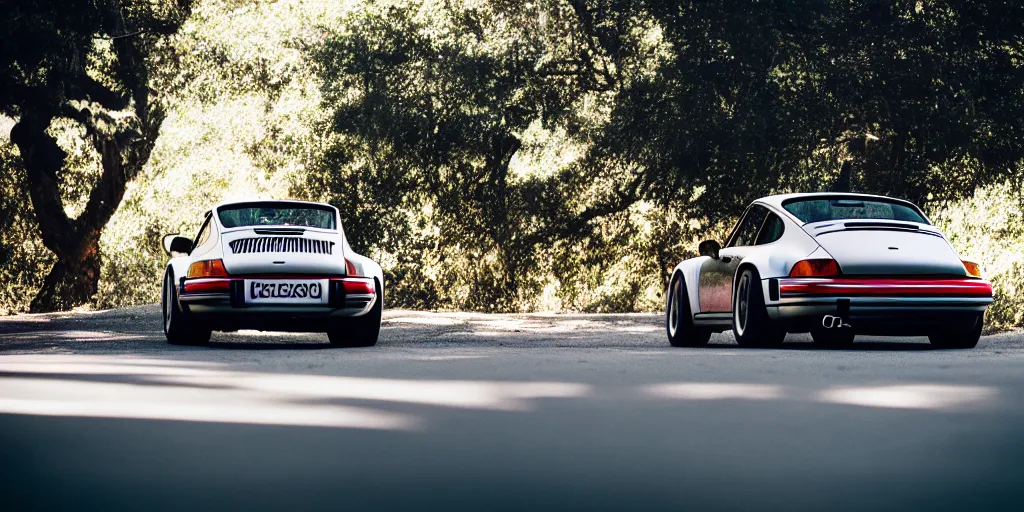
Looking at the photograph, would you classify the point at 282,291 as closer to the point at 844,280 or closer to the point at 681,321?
the point at 681,321

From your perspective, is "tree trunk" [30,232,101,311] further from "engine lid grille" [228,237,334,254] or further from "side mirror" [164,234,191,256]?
"engine lid grille" [228,237,334,254]

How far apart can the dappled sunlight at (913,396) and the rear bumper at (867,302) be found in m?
3.11

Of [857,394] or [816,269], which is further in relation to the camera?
[816,269]

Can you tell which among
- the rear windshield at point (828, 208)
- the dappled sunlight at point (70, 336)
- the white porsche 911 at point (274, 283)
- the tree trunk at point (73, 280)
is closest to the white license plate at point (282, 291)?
the white porsche 911 at point (274, 283)

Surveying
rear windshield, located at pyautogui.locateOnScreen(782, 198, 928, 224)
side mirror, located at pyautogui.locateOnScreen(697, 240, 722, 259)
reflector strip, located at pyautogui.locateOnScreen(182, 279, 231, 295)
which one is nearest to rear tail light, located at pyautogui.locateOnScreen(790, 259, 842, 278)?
rear windshield, located at pyautogui.locateOnScreen(782, 198, 928, 224)

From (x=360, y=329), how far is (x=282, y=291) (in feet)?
3.41

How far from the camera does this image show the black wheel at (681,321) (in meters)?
13.6

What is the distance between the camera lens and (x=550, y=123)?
1025 inches

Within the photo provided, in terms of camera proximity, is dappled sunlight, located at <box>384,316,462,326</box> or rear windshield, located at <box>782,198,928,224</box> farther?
dappled sunlight, located at <box>384,316,462,326</box>

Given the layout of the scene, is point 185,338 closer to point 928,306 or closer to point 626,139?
point 928,306

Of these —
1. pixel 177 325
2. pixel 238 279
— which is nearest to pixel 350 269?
pixel 238 279

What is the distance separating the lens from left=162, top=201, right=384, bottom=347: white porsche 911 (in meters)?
12.7

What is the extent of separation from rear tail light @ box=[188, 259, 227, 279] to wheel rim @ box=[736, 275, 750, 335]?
457cm

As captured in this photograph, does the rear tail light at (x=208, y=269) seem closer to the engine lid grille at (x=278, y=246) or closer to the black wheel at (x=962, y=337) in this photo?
the engine lid grille at (x=278, y=246)
